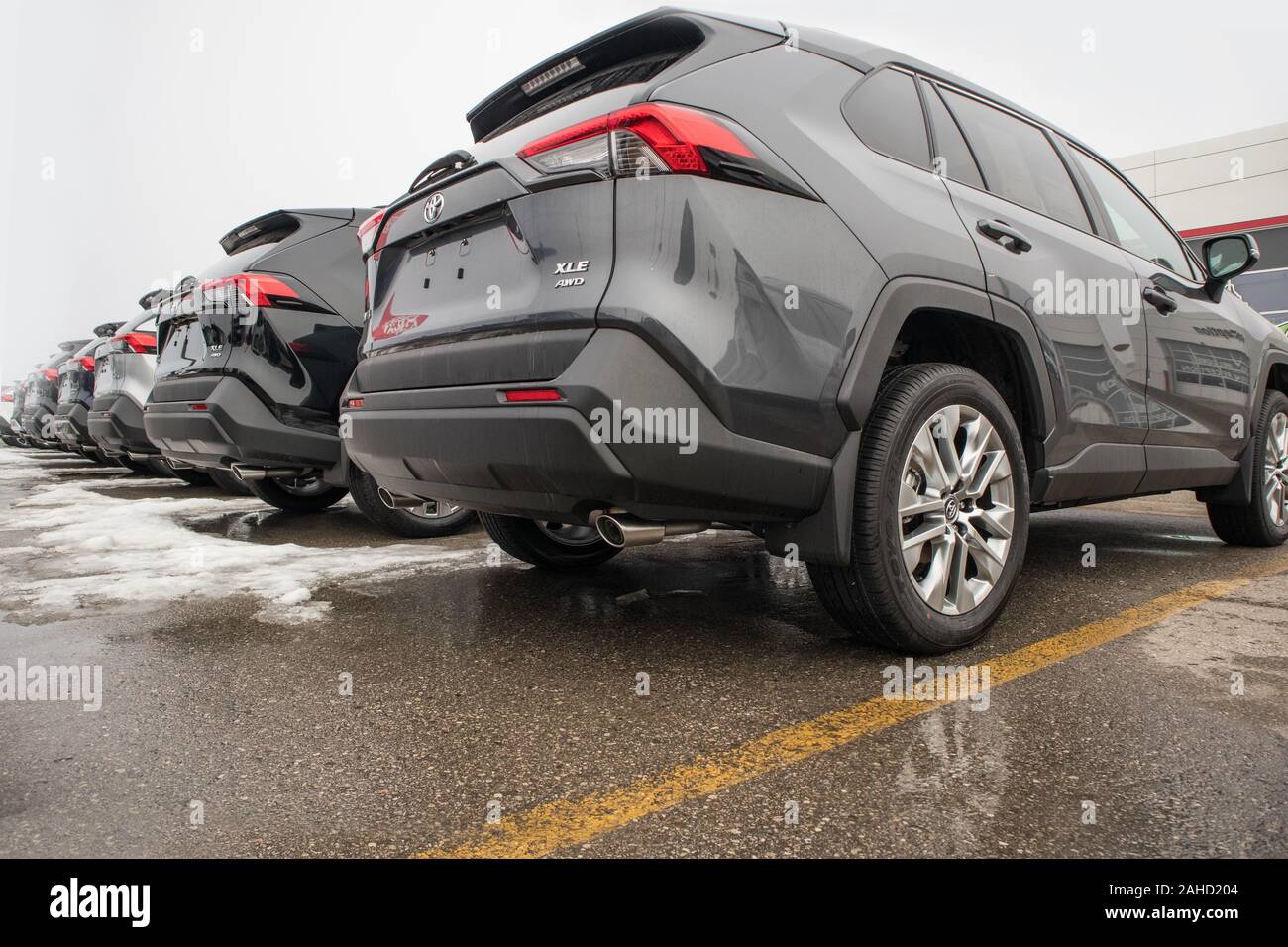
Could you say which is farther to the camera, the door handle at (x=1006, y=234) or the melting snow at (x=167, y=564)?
the melting snow at (x=167, y=564)

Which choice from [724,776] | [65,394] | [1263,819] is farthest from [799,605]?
[65,394]

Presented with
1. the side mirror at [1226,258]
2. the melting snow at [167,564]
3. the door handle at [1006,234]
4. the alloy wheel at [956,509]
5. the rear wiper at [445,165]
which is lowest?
the melting snow at [167,564]

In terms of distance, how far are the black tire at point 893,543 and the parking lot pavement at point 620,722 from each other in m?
0.12

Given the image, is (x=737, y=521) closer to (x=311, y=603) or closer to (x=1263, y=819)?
(x=1263, y=819)

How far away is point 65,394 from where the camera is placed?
10414mm

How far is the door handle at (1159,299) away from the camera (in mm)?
3795

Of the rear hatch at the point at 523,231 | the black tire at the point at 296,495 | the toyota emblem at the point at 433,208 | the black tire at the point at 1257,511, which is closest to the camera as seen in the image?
the rear hatch at the point at 523,231

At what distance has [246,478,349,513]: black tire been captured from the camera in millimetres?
6234

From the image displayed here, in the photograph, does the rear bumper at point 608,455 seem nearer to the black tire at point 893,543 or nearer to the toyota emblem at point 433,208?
the black tire at point 893,543

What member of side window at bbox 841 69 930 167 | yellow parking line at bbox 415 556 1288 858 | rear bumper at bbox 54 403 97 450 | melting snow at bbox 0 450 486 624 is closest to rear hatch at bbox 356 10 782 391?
side window at bbox 841 69 930 167

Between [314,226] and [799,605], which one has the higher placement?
[314,226]

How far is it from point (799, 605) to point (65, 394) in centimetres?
1033

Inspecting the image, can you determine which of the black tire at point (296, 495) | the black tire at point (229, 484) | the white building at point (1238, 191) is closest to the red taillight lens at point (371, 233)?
the black tire at point (296, 495)
